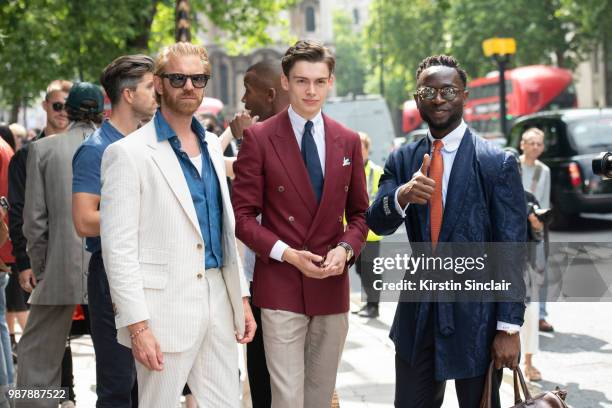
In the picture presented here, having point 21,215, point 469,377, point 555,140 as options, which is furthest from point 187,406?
point 555,140

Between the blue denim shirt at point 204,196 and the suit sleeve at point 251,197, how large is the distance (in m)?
0.34

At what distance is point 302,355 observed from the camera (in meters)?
4.73

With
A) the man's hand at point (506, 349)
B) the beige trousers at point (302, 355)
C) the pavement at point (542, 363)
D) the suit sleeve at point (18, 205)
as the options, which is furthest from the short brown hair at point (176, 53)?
the pavement at point (542, 363)

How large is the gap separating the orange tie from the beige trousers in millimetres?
700

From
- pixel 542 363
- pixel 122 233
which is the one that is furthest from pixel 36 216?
pixel 542 363

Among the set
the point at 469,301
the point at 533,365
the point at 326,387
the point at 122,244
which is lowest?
the point at 533,365

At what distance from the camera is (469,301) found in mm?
4223

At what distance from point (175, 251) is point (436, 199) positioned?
1050 millimetres

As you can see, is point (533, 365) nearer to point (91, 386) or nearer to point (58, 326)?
point (91, 386)

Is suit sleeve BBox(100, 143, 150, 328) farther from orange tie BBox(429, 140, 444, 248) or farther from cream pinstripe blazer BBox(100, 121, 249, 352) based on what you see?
orange tie BBox(429, 140, 444, 248)

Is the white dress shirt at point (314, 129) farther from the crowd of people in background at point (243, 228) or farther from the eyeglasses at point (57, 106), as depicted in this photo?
the eyeglasses at point (57, 106)

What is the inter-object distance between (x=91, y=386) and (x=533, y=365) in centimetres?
335

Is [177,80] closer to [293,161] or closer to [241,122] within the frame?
[293,161]

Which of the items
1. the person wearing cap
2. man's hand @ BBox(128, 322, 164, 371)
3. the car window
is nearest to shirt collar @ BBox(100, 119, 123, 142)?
the person wearing cap
